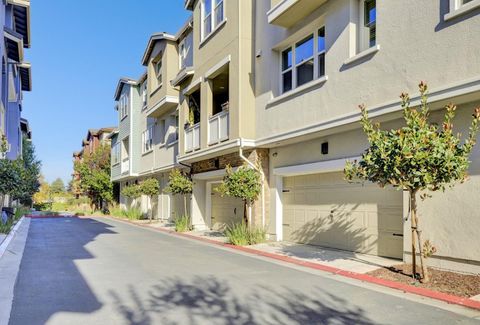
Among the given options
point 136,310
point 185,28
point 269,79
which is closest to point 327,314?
point 136,310

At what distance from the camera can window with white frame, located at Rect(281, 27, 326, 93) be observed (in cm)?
1218

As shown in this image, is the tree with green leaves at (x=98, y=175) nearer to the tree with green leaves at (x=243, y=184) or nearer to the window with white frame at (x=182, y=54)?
the window with white frame at (x=182, y=54)

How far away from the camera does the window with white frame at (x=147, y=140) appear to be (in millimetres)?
27828

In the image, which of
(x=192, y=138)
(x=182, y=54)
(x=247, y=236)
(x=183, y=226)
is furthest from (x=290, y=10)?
(x=182, y=54)

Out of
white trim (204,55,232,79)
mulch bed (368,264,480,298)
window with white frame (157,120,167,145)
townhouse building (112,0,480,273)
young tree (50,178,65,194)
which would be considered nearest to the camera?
mulch bed (368,264,480,298)

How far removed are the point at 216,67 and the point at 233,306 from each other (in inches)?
453

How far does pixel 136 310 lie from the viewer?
6199 mm

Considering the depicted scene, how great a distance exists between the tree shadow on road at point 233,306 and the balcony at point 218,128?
28.9ft

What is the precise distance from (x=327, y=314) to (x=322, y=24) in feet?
27.4

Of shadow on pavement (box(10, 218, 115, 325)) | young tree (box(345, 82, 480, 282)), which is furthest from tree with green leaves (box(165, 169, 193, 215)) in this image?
young tree (box(345, 82, 480, 282))

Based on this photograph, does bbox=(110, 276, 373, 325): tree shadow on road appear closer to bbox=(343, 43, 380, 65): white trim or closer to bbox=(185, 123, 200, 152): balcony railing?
bbox=(343, 43, 380, 65): white trim

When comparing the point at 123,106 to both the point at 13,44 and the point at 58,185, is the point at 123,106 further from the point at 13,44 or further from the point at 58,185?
the point at 58,185

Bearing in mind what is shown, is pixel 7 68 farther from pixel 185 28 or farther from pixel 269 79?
pixel 269 79

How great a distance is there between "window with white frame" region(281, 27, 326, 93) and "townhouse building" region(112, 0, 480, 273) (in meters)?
0.04
